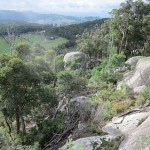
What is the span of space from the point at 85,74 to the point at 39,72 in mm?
16583

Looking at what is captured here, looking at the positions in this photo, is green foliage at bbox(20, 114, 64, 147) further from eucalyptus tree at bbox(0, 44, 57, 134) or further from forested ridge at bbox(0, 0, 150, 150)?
eucalyptus tree at bbox(0, 44, 57, 134)

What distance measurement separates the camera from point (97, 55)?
43.7 m

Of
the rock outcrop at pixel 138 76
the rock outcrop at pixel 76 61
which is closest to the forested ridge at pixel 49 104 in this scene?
the rock outcrop at pixel 138 76

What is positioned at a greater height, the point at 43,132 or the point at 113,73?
the point at 113,73

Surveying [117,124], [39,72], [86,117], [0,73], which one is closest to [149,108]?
[117,124]

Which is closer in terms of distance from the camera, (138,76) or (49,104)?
(49,104)

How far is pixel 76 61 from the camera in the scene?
36.9 metres

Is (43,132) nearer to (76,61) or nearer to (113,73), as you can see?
(113,73)

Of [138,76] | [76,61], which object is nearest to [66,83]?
[138,76]

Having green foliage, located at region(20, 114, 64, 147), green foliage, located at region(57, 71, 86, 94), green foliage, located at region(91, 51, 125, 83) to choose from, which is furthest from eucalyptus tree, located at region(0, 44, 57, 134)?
green foliage, located at region(91, 51, 125, 83)

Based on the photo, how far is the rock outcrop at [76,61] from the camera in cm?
3588

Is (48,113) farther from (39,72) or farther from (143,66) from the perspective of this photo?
(143,66)

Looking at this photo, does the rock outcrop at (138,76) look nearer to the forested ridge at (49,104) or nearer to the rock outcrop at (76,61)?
the forested ridge at (49,104)

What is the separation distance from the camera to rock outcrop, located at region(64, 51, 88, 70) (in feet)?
118
